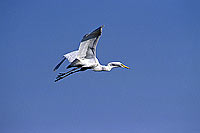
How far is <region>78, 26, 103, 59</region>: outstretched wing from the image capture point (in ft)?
63.3

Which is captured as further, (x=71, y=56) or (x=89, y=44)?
(x=71, y=56)

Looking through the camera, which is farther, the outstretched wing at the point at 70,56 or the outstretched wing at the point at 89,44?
the outstretched wing at the point at 70,56

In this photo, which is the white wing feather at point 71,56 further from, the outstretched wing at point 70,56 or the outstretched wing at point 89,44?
the outstretched wing at point 89,44

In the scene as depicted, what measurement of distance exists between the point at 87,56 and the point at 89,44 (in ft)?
3.91

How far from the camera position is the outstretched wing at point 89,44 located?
19.3 metres

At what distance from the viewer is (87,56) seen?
21.1 m

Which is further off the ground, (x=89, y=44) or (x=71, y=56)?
(x=71, y=56)

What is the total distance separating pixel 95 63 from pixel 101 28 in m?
3.05

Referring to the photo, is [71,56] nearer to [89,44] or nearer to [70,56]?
[70,56]

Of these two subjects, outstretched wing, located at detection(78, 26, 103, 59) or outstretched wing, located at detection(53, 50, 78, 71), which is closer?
outstretched wing, located at detection(78, 26, 103, 59)

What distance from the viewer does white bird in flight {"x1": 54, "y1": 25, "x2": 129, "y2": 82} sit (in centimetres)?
1955

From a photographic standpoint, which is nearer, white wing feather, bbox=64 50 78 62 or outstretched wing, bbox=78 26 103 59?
outstretched wing, bbox=78 26 103 59

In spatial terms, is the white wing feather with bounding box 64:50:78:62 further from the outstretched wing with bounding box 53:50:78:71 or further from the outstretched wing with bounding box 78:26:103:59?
the outstretched wing with bounding box 78:26:103:59

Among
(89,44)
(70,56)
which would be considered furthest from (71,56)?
(89,44)
